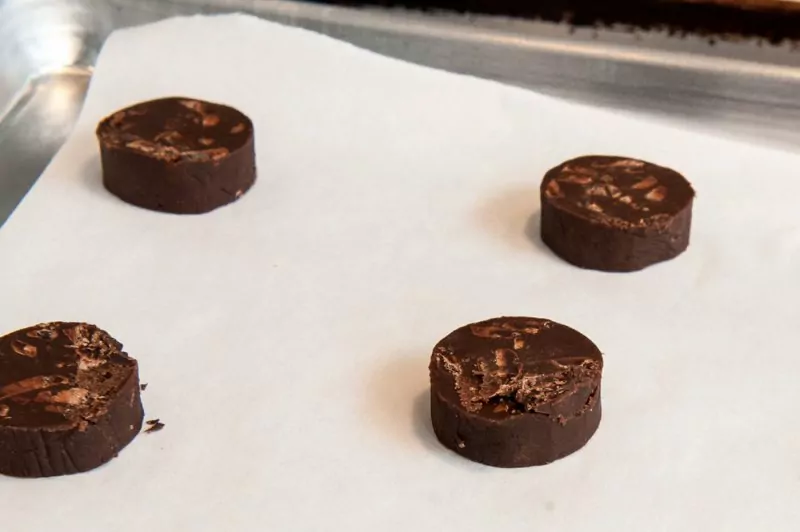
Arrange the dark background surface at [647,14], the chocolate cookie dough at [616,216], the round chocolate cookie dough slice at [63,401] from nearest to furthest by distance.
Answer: the round chocolate cookie dough slice at [63,401], the chocolate cookie dough at [616,216], the dark background surface at [647,14]

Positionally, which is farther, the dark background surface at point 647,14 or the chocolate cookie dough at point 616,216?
the dark background surface at point 647,14

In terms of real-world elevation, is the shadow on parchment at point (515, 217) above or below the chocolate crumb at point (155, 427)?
above

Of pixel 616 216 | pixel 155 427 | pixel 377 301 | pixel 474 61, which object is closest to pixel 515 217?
pixel 616 216

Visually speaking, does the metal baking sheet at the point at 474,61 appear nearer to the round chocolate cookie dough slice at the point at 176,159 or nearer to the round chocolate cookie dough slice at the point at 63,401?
the round chocolate cookie dough slice at the point at 176,159

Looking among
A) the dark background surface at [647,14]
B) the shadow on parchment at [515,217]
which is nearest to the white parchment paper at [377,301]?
the shadow on parchment at [515,217]

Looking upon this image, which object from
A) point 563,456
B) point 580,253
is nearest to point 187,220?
point 580,253
